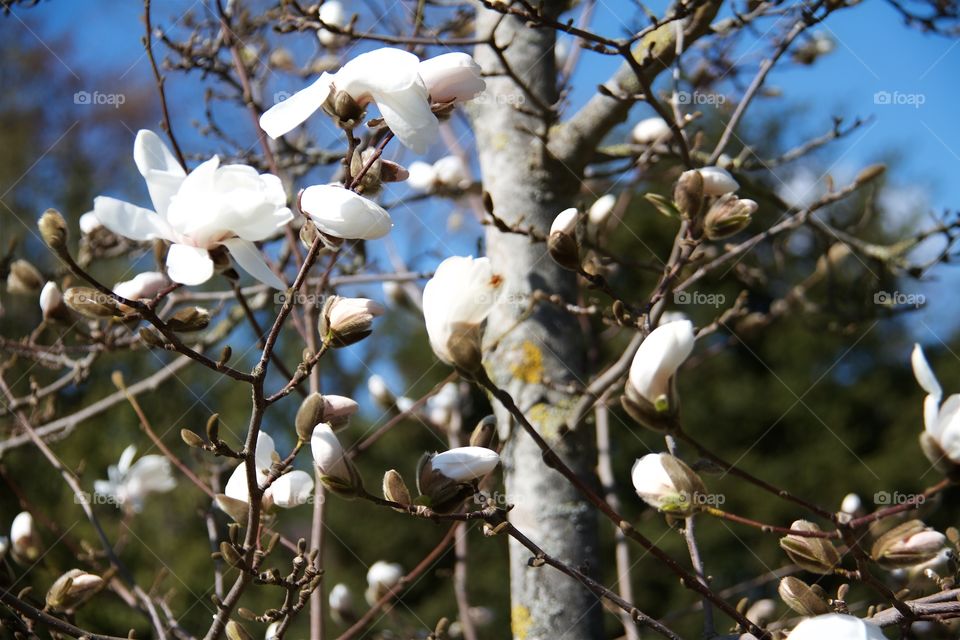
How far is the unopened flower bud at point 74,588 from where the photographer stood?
80 cm

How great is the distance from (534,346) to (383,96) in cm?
56

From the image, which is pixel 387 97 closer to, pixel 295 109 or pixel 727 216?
pixel 295 109

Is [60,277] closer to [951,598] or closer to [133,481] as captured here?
[133,481]

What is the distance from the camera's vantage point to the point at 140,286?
0.77 m

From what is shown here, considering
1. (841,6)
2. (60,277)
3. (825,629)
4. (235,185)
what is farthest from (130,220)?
(60,277)

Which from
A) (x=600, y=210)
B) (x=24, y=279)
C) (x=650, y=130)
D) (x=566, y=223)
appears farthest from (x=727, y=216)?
(x=24, y=279)

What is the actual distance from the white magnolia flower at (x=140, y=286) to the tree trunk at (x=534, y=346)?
17.2 inches

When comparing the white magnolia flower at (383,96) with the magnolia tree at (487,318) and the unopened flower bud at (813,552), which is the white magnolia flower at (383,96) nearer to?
the magnolia tree at (487,318)

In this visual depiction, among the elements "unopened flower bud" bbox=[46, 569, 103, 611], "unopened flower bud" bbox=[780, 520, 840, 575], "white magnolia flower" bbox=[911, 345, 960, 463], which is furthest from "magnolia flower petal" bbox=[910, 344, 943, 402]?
"unopened flower bud" bbox=[46, 569, 103, 611]

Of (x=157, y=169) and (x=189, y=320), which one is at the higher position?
(x=157, y=169)

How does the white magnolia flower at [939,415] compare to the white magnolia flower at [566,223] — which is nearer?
the white magnolia flower at [939,415]

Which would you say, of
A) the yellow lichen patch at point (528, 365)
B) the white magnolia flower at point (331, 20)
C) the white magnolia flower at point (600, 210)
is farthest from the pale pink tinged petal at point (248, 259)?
the white magnolia flower at point (331, 20)

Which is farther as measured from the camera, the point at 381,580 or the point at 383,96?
the point at 381,580

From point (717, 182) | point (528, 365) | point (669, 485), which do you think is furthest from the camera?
point (528, 365)
